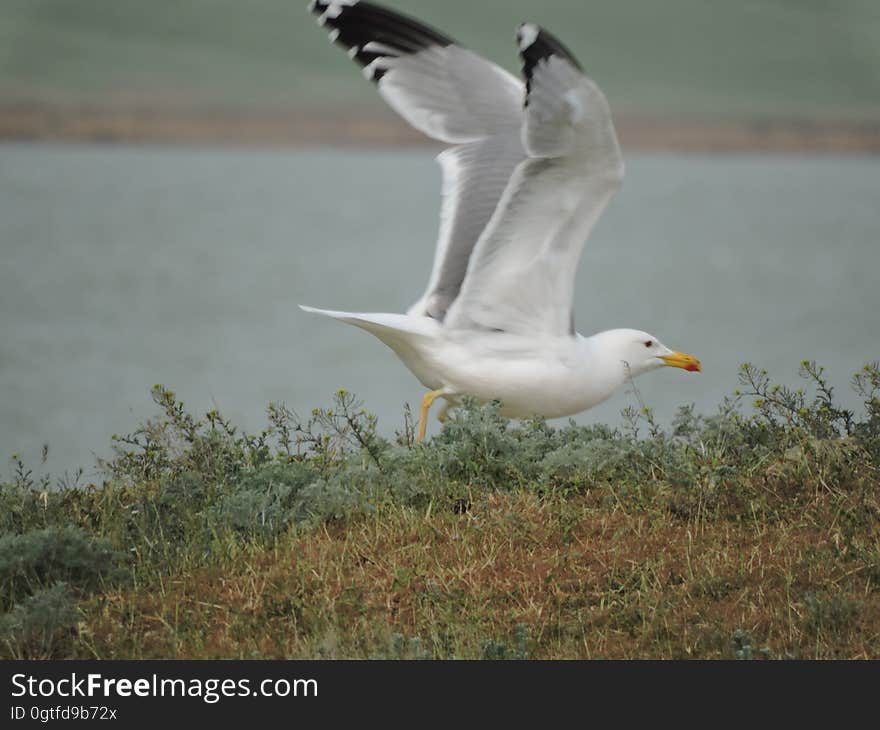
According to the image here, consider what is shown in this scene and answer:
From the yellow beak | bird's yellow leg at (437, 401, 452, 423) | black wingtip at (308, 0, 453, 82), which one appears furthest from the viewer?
the yellow beak

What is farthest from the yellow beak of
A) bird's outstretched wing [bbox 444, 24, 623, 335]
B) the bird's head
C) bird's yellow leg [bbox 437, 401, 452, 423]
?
bird's yellow leg [bbox 437, 401, 452, 423]

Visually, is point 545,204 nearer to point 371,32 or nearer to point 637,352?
point 637,352

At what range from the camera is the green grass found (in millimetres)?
4559

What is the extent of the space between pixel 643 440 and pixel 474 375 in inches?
38.0

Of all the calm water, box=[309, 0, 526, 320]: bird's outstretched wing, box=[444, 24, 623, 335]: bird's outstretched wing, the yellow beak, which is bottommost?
the yellow beak

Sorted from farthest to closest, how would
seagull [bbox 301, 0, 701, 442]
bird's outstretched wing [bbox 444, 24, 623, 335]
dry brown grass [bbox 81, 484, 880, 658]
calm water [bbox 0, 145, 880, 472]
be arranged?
calm water [bbox 0, 145, 880, 472] < seagull [bbox 301, 0, 701, 442] < bird's outstretched wing [bbox 444, 24, 623, 335] < dry brown grass [bbox 81, 484, 880, 658]

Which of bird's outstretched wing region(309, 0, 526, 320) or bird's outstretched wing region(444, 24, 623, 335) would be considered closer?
bird's outstretched wing region(444, 24, 623, 335)

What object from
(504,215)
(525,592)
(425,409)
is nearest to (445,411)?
(425,409)

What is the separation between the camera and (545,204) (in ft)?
20.4

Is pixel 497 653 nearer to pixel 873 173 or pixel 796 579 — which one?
pixel 796 579

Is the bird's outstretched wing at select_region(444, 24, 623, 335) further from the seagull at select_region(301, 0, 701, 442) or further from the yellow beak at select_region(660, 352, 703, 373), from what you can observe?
the yellow beak at select_region(660, 352, 703, 373)

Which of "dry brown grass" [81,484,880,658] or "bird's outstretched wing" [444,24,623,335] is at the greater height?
"bird's outstretched wing" [444,24,623,335]

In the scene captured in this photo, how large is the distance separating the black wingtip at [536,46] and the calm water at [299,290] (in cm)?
377

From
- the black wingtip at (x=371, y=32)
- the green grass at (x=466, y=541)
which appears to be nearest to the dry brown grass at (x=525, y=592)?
the green grass at (x=466, y=541)
